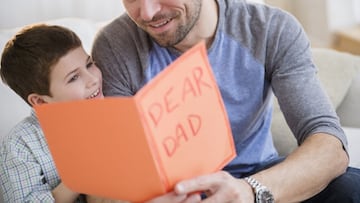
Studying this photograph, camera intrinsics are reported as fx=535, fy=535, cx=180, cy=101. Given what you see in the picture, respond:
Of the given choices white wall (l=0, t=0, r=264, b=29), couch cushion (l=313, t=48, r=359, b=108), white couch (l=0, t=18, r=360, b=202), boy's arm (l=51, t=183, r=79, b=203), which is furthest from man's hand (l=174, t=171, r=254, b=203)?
white wall (l=0, t=0, r=264, b=29)

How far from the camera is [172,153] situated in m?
0.71

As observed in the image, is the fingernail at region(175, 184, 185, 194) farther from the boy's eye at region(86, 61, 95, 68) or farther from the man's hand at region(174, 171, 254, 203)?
the boy's eye at region(86, 61, 95, 68)

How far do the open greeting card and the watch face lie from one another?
0.50 ft

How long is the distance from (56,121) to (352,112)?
3.74 feet

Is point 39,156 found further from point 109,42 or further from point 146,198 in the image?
point 146,198

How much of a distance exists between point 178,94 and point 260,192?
0.30 meters

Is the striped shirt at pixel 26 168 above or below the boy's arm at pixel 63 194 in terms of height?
above

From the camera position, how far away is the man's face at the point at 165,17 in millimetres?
1030

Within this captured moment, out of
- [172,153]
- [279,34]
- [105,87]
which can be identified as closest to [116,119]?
→ [172,153]

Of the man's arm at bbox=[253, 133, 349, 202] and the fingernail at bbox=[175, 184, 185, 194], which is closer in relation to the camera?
the fingernail at bbox=[175, 184, 185, 194]

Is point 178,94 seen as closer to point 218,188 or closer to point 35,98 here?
point 218,188

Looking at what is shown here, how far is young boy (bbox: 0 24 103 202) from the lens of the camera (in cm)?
109

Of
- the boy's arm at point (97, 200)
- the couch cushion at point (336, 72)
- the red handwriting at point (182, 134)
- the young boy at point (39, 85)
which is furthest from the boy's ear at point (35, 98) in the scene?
the couch cushion at point (336, 72)

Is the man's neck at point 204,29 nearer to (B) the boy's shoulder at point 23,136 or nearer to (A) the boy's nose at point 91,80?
(A) the boy's nose at point 91,80
